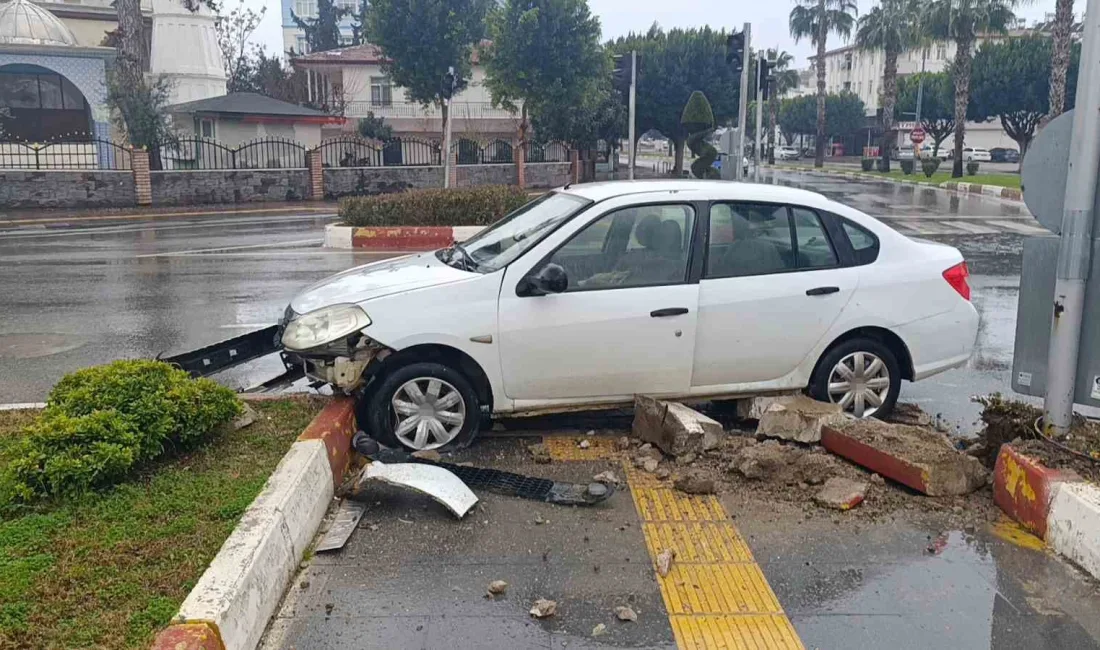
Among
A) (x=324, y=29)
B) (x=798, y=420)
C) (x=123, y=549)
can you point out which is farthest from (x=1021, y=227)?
(x=324, y=29)

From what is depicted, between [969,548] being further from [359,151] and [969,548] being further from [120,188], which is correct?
[359,151]

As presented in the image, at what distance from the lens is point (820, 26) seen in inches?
2598

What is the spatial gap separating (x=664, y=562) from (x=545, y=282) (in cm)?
191

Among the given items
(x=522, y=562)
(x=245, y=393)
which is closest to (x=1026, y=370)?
(x=522, y=562)

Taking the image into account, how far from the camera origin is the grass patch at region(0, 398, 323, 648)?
10.8 feet

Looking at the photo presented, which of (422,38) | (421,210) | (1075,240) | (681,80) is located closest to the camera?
(1075,240)

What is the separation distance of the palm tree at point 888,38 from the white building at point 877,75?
25.7 m

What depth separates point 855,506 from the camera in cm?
500

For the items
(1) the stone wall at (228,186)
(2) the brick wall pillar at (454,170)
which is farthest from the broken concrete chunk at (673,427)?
(2) the brick wall pillar at (454,170)

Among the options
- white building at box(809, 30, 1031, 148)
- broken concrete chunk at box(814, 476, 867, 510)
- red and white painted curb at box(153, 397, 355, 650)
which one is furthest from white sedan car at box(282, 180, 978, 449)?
white building at box(809, 30, 1031, 148)

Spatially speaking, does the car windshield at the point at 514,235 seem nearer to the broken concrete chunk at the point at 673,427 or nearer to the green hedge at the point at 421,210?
the broken concrete chunk at the point at 673,427

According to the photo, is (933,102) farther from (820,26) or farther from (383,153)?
(383,153)

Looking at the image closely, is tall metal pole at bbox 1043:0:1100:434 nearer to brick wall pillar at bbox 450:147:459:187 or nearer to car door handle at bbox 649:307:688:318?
car door handle at bbox 649:307:688:318

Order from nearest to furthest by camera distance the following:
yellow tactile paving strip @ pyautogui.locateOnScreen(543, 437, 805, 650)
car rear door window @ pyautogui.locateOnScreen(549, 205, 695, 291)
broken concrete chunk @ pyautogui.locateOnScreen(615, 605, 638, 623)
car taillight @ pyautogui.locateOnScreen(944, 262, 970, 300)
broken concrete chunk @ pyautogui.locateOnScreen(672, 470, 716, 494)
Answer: yellow tactile paving strip @ pyautogui.locateOnScreen(543, 437, 805, 650) → broken concrete chunk @ pyautogui.locateOnScreen(615, 605, 638, 623) → broken concrete chunk @ pyautogui.locateOnScreen(672, 470, 716, 494) → car rear door window @ pyautogui.locateOnScreen(549, 205, 695, 291) → car taillight @ pyautogui.locateOnScreen(944, 262, 970, 300)
